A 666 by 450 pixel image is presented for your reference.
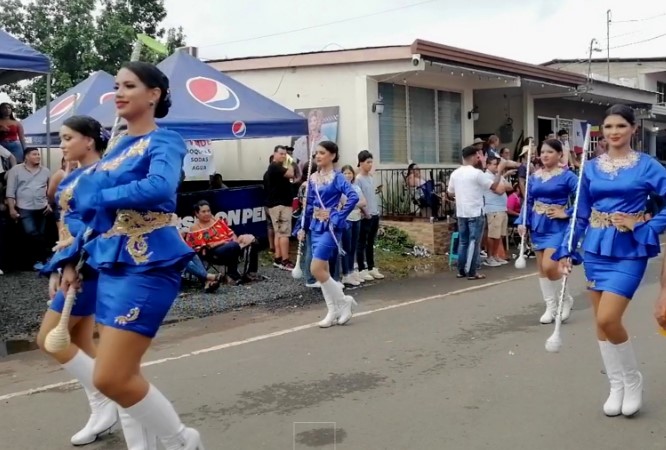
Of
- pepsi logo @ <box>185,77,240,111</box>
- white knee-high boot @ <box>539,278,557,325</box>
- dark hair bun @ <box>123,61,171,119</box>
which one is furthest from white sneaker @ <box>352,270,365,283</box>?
dark hair bun @ <box>123,61,171,119</box>

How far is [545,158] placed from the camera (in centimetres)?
779

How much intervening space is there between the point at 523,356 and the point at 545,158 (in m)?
2.16

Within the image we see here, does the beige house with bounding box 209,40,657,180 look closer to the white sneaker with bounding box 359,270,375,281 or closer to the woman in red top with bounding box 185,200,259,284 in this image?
the white sneaker with bounding box 359,270,375,281

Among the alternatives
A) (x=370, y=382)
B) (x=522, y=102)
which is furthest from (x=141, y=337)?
(x=522, y=102)

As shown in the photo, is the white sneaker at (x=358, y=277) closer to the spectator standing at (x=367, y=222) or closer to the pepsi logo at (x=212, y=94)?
the spectator standing at (x=367, y=222)

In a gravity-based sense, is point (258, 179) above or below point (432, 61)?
below

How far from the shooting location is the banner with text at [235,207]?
479 inches

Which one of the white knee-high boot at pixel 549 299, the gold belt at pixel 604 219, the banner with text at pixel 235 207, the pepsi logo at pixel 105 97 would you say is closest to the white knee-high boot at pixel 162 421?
the gold belt at pixel 604 219

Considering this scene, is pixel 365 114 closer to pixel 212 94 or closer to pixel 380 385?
pixel 212 94

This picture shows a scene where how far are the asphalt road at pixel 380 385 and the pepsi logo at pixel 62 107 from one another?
6.89 meters

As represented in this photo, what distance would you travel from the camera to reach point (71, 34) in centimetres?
2703

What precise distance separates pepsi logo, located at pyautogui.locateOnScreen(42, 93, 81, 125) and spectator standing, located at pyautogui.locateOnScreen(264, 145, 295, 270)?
3995mm

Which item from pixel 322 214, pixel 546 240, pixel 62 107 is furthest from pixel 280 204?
pixel 546 240

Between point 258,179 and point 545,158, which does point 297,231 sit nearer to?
point 545,158
